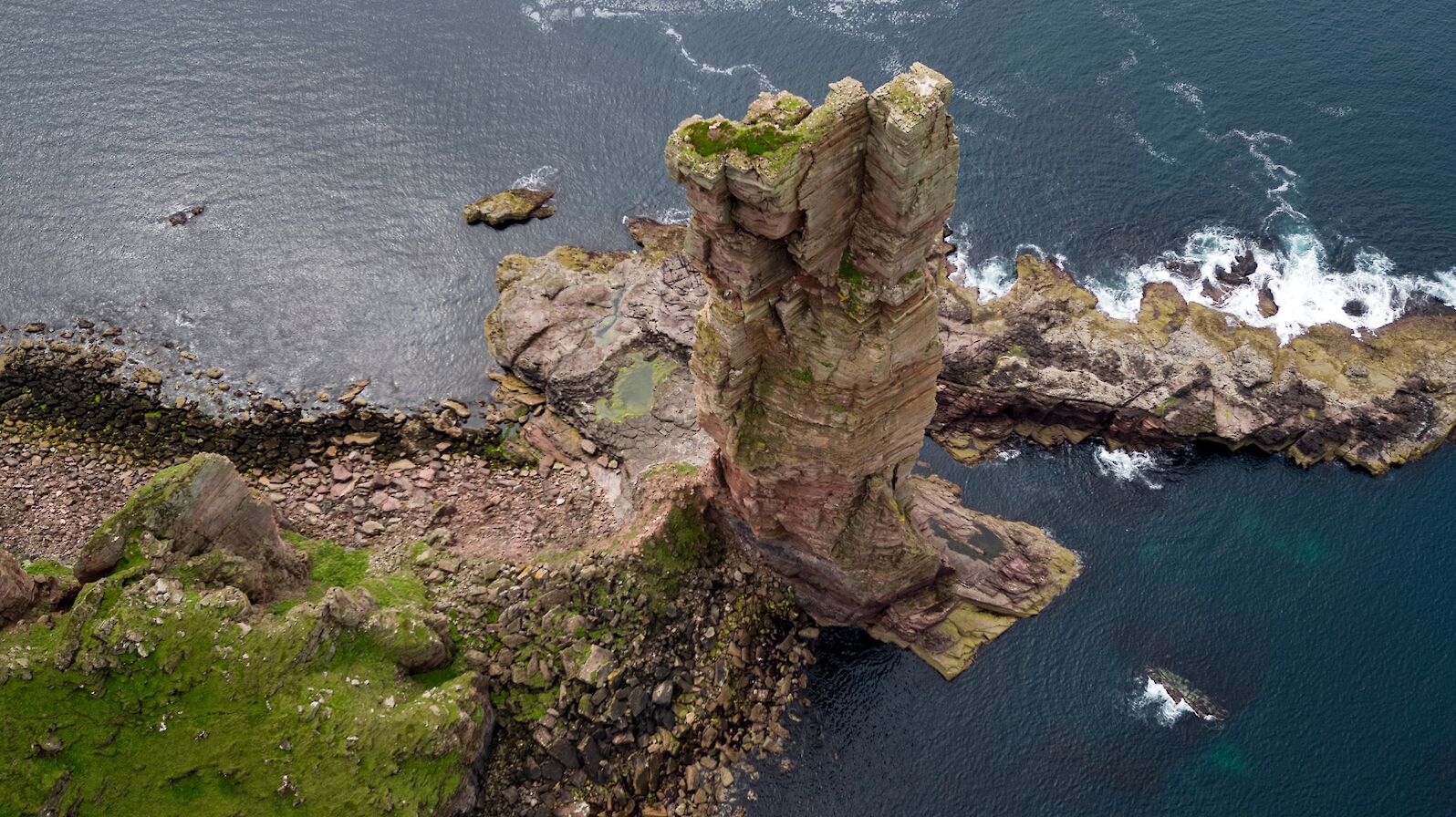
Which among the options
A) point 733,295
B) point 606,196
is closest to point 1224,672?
point 733,295

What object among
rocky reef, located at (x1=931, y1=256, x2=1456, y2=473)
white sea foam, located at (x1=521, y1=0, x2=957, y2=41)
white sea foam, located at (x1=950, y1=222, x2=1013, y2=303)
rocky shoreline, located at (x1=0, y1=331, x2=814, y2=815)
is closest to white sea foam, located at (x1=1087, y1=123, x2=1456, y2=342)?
rocky reef, located at (x1=931, y1=256, x2=1456, y2=473)

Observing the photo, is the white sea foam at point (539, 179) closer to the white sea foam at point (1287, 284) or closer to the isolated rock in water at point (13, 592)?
the white sea foam at point (1287, 284)

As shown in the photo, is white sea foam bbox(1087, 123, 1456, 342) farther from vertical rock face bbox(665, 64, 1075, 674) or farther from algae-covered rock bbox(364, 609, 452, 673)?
algae-covered rock bbox(364, 609, 452, 673)

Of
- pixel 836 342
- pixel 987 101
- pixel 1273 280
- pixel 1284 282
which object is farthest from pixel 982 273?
pixel 836 342

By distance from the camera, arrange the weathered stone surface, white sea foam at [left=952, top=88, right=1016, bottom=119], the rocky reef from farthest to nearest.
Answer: white sea foam at [left=952, top=88, right=1016, bottom=119], the rocky reef, the weathered stone surface

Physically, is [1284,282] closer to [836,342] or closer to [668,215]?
[668,215]
